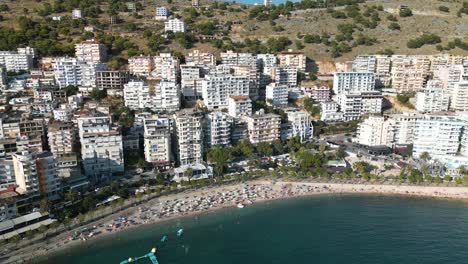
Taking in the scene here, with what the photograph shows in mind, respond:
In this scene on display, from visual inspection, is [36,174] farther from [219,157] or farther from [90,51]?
[90,51]

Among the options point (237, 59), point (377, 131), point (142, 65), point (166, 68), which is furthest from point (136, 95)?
point (377, 131)

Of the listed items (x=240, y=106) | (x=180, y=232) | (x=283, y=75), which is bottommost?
(x=180, y=232)

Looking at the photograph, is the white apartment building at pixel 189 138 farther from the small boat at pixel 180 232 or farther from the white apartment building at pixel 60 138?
the small boat at pixel 180 232

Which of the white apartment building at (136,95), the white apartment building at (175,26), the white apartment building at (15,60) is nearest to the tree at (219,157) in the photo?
the white apartment building at (136,95)

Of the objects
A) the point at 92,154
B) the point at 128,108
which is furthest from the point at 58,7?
the point at 92,154

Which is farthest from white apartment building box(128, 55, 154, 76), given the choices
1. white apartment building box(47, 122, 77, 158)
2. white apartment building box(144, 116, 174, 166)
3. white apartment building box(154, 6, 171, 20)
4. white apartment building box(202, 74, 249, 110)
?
white apartment building box(154, 6, 171, 20)

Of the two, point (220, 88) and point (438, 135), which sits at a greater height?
point (220, 88)

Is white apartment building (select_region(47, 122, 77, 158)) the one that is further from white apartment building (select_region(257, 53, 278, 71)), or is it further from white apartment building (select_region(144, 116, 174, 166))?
white apartment building (select_region(257, 53, 278, 71))
